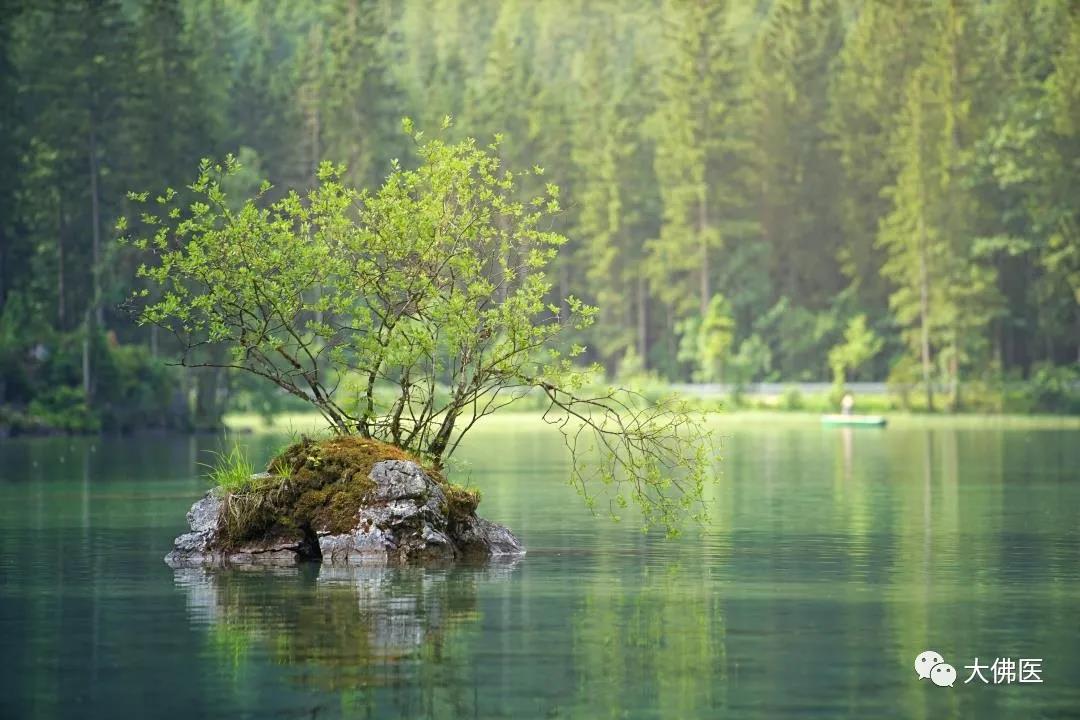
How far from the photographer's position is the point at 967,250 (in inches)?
4405

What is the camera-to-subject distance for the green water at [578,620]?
17.0 m

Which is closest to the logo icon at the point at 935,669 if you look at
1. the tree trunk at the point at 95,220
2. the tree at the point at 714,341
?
the tree trunk at the point at 95,220

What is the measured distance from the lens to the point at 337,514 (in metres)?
28.0

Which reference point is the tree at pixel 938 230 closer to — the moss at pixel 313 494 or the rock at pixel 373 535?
the moss at pixel 313 494

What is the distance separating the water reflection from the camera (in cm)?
1872

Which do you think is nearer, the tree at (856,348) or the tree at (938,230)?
the tree at (938,230)

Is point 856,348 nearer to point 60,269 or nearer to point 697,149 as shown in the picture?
point 697,149

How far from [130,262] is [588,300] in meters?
58.1

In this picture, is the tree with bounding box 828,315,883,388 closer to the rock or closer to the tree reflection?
the rock

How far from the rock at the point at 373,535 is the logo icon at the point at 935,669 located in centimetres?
1011

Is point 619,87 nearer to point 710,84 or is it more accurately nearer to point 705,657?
point 710,84

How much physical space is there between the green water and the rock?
2.65 ft

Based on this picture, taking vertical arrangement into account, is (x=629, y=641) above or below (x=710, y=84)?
below

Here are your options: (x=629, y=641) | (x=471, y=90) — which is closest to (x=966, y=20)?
(x=471, y=90)
